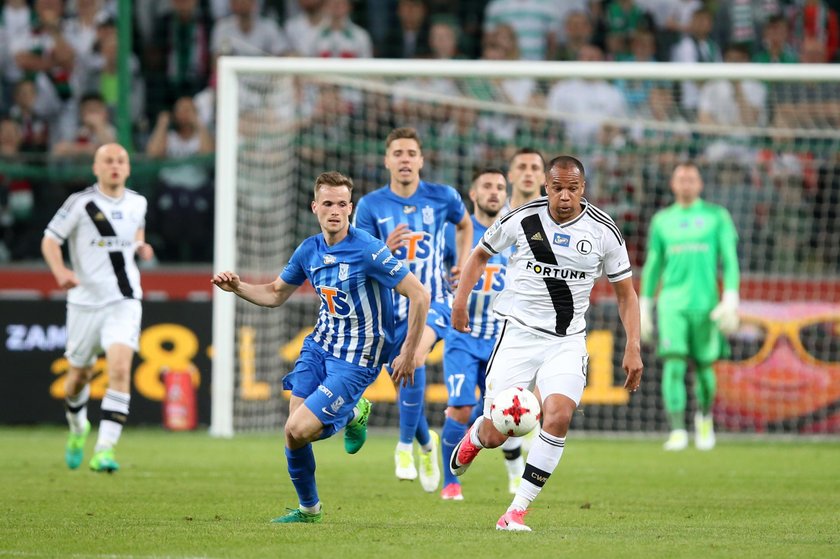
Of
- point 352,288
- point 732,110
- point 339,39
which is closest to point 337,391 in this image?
point 352,288

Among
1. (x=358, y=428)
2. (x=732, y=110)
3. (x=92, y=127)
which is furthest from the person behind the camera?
(x=732, y=110)

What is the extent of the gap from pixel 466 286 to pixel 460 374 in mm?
2055

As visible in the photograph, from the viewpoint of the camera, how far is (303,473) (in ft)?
25.9

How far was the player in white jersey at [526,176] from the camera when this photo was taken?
10.2 metres

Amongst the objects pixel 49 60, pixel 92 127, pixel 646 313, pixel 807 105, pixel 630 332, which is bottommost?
pixel 646 313

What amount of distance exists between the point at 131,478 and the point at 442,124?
27.1 ft

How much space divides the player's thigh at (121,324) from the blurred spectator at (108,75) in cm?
735

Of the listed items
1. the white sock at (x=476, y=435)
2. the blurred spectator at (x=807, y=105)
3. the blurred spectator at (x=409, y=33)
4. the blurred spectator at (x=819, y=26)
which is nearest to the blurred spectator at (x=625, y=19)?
the blurred spectator at (x=819, y=26)

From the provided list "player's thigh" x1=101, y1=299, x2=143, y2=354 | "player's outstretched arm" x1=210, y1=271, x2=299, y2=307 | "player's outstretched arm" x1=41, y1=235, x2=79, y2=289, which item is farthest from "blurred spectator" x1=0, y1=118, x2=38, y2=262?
"player's outstretched arm" x1=210, y1=271, x2=299, y2=307

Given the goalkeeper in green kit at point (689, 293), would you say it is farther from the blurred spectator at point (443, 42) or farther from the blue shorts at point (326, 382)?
the blue shorts at point (326, 382)

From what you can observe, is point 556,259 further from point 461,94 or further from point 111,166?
point 461,94

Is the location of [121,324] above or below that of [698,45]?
below

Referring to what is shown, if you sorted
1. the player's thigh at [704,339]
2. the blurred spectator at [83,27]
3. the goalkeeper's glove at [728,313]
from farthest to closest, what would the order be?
the blurred spectator at [83,27] < the player's thigh at [704,339] < the goalkeeper's glove at [728,313]

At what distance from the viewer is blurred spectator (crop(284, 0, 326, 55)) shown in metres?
19.3
